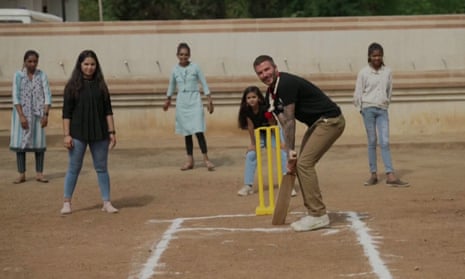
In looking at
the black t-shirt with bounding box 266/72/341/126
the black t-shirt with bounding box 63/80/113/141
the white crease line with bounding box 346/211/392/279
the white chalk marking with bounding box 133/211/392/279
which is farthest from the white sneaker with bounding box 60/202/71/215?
the white crease line with bounding box 346/211/392/279

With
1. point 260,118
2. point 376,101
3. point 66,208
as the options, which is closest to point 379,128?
point 376,101

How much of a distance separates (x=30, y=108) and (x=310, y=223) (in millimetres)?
5407

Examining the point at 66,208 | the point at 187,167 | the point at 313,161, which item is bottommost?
the point at 187,167

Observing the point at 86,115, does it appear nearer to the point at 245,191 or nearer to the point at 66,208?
the point at 66,208

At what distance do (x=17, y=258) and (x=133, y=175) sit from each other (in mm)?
6078

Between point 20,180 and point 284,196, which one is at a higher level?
point 284,196

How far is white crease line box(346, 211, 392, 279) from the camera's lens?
7.81 m

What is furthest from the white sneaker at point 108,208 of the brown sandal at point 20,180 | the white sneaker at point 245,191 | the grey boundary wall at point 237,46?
the grey boundary wall at point 237,46

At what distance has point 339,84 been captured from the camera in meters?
19.3

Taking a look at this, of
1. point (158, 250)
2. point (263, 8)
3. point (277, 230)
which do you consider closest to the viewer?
point (158, 250)

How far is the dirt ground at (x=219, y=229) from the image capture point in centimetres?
812

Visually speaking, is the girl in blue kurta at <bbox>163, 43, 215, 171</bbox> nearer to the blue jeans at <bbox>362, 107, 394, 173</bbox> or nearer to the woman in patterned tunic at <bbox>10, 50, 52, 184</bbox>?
the woman in patterned tunic at <bbox>10, 50, 52, 184</bbox>

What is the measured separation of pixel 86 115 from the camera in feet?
36.0

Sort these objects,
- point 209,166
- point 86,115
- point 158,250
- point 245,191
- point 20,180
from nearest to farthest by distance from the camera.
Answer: point 158,250
point 86,115
point 245,191
point 20,180
point 209,166
